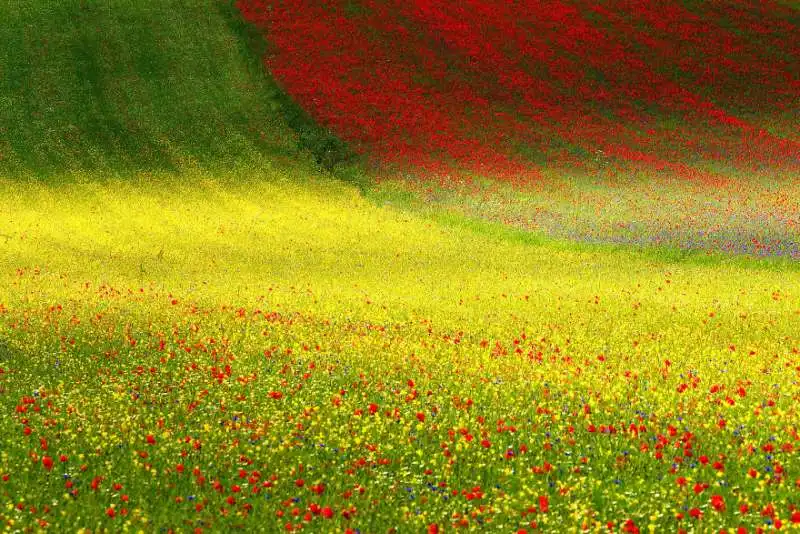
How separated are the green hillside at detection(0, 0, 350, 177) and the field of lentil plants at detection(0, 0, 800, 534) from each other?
0.62 feet

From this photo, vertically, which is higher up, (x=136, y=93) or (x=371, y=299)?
(x=371, y=299)

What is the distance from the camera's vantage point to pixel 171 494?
23.3 feet

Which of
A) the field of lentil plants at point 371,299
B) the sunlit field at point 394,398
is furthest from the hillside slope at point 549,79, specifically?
the sunlit field at point 394,398

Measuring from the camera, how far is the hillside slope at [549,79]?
35.5 m

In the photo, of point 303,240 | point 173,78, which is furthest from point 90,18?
point 303,240

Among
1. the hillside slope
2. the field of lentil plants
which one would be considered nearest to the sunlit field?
the field of lentil plants

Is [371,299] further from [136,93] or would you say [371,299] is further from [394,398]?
[136,93]

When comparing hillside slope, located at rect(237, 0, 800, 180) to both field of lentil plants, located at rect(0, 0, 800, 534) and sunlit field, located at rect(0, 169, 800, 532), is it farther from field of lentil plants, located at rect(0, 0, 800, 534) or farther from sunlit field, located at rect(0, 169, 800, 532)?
sunlit field, located at rect(0, 169, 800, 532)

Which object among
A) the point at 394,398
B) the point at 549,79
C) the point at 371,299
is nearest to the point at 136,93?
the point at 549,79

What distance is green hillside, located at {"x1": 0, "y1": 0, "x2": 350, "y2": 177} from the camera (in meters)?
33.4

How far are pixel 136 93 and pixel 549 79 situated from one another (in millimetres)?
19249

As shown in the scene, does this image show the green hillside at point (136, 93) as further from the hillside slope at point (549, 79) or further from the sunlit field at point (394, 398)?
the sunlit field at point (394, 398)

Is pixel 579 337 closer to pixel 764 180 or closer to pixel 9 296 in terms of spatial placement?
pixel 9 296

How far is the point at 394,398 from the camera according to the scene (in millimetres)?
9570
